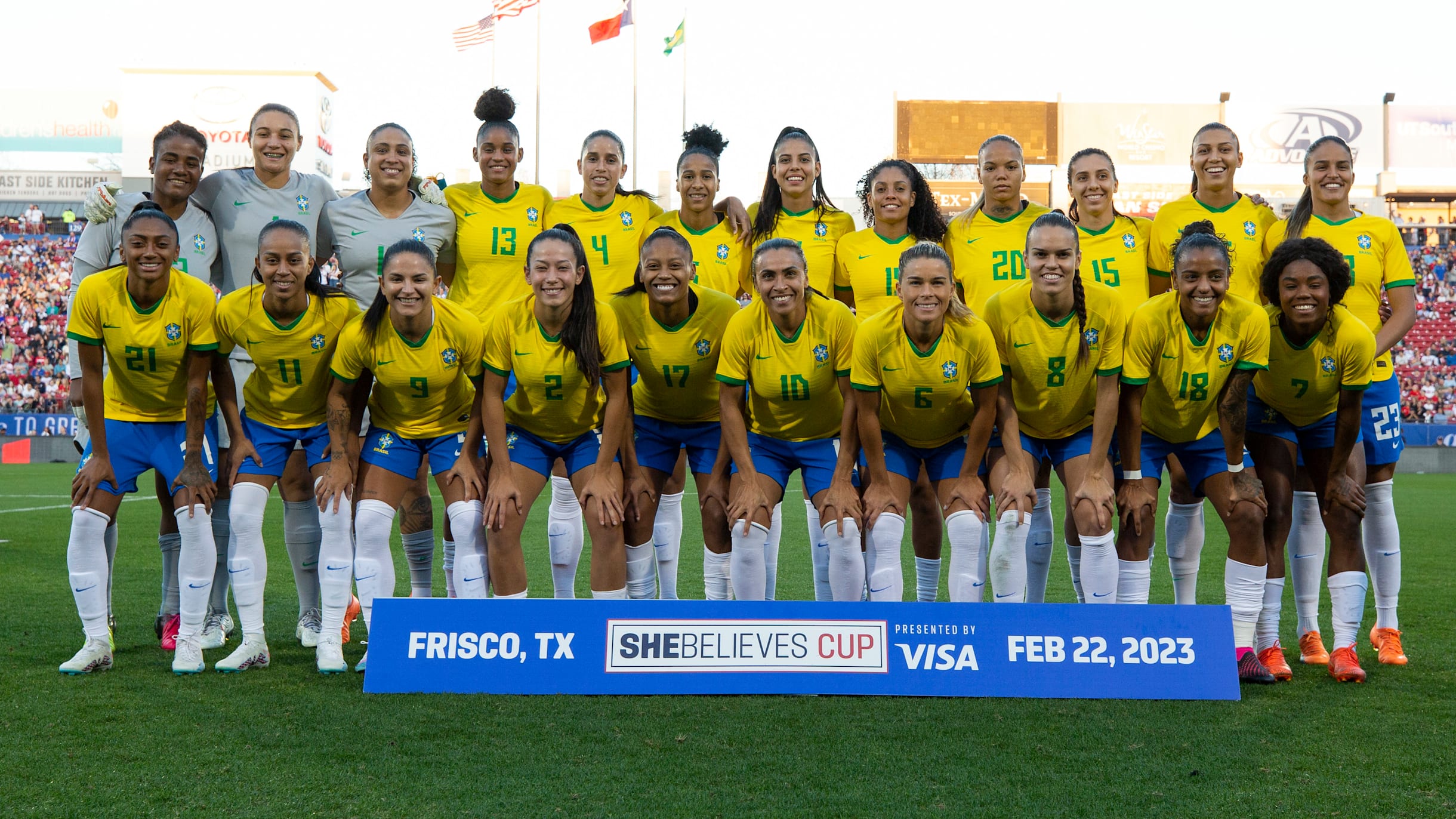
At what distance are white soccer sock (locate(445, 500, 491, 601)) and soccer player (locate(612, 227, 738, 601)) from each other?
0.63 metres

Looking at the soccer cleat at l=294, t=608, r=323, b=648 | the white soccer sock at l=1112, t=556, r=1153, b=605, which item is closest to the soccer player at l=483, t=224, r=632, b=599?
the soccer cleat at l=294, t=608, r=323, b=648

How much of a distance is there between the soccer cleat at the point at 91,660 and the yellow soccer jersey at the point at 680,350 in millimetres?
2443

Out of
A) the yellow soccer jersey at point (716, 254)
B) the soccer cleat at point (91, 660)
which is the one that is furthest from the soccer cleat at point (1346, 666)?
the soccer cleat at point (91, 660)

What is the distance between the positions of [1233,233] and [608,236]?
9.72 feet

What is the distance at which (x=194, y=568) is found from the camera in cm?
468

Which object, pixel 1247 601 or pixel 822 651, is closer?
pixel 822 651

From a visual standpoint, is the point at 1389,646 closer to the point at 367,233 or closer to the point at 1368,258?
the point at 1368,258

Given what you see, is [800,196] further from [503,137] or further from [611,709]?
[611,709]

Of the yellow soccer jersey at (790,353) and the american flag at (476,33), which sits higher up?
the american flag at (476,33)

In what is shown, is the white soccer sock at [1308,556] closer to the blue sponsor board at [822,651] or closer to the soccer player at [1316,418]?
the soccer player at [1316,418]

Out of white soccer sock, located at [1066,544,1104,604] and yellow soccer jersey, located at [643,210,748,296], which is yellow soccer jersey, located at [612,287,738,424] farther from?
white soccer sock, located at [1066,544,1104,604]

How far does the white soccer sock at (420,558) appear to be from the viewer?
5.11 m

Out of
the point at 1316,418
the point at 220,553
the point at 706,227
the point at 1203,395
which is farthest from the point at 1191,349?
the point at 220,553

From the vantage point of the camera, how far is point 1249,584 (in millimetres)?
4605
